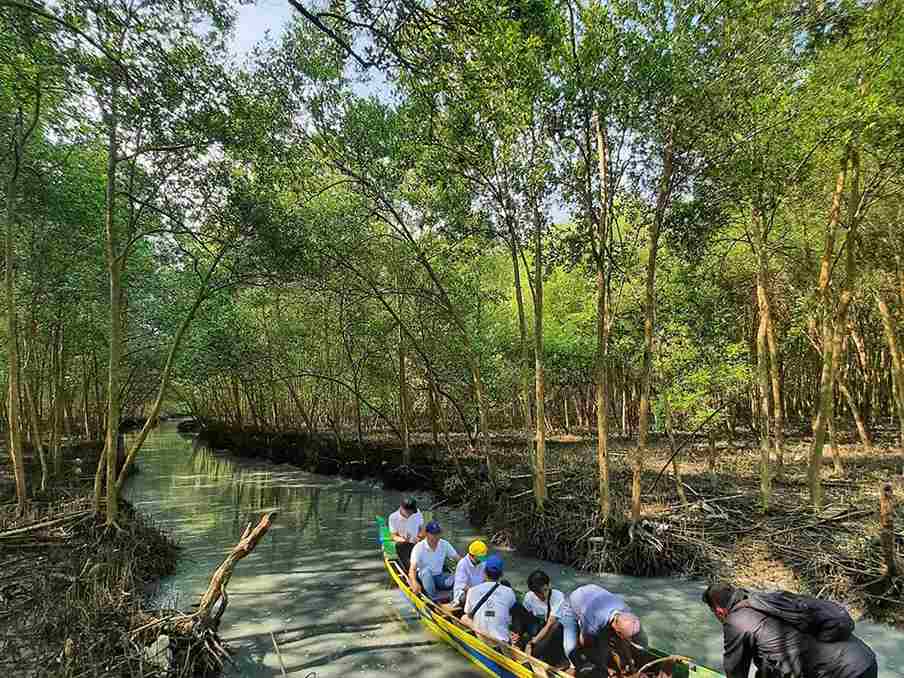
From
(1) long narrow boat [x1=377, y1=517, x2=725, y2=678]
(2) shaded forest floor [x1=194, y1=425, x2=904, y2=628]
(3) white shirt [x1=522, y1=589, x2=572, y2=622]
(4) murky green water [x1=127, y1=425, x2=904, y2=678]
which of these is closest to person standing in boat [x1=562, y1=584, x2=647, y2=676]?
(1) long narrow boat [x1=377, y1=517, x2=725, y2=678]

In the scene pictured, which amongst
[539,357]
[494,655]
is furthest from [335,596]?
[539,357]

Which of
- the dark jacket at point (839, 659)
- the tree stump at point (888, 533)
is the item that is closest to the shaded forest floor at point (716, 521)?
the tree stump at point (888, 533)

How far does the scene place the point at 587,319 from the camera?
472 inches

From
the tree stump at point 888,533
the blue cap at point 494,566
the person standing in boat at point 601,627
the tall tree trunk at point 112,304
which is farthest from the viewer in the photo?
the tall tree trunk at point 112,304

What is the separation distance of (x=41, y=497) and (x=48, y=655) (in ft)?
29.1

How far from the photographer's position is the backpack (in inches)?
117

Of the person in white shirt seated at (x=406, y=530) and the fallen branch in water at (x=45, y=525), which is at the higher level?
the fallen branch in water at (x=45, y=525)

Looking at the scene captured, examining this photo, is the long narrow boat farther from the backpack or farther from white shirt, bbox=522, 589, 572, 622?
the backpack

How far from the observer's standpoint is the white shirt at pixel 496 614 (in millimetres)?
5023

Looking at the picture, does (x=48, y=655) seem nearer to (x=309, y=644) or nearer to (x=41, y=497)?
(x=309, y=644)

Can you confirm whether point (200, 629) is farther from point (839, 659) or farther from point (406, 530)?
point (839, 659)

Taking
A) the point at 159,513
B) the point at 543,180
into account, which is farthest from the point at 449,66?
the point at 159,513

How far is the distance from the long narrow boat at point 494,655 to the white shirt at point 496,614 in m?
0.10

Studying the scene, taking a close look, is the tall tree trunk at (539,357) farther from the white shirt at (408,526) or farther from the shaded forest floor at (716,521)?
the white shirt at (408,526)
